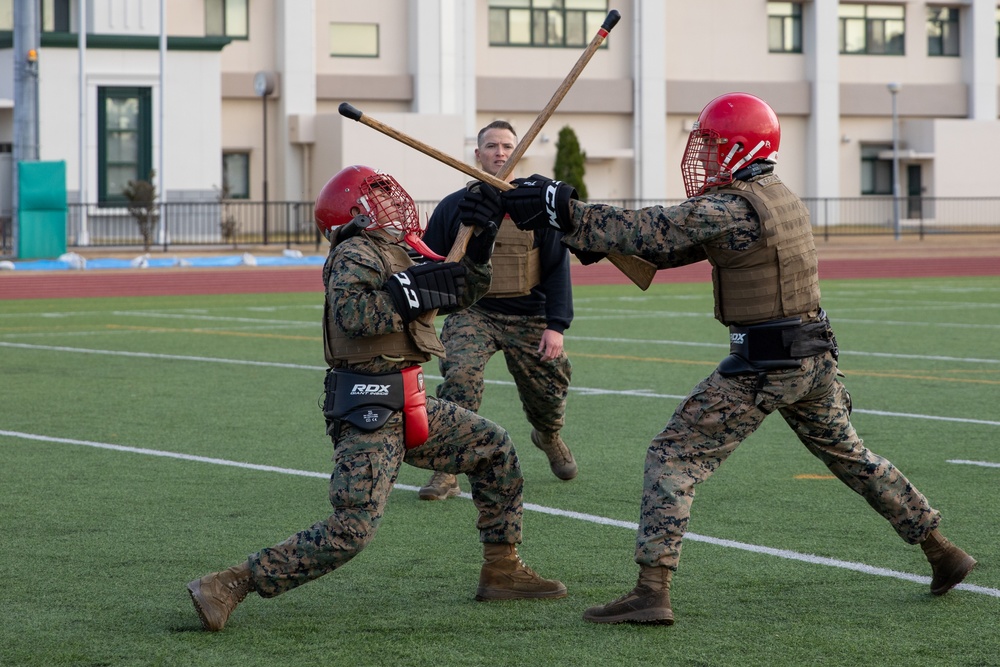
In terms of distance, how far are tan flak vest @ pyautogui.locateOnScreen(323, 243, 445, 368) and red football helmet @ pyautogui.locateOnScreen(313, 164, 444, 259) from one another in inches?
3.6

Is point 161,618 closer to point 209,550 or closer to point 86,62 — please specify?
point 209,550

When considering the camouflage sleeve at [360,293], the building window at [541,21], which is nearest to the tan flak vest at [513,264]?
the camouflage sleeve at [360,293]

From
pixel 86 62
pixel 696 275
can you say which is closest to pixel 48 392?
pixel 696 275

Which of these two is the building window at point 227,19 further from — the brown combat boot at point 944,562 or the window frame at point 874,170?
the brown combat boot at point 944,562

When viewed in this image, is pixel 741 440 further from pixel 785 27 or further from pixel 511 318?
pixel 785 27

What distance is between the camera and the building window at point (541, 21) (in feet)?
169

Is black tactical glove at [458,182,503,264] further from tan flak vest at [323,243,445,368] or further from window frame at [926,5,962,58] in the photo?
window frame at [926,5,962,58]

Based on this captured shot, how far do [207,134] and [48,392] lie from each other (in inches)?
1093

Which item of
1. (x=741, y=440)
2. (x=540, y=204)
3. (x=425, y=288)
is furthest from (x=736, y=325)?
(x=425, y=288)

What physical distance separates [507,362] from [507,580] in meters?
2.75

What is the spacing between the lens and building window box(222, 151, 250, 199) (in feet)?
162

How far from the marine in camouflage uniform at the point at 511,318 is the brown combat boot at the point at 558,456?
0.13 meters

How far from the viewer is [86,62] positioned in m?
38.2

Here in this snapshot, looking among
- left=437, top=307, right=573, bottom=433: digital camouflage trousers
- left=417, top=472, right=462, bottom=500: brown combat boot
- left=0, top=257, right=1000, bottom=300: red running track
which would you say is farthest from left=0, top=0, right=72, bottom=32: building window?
left=417, top=472, right=462, bottom=500: brown combat boot
